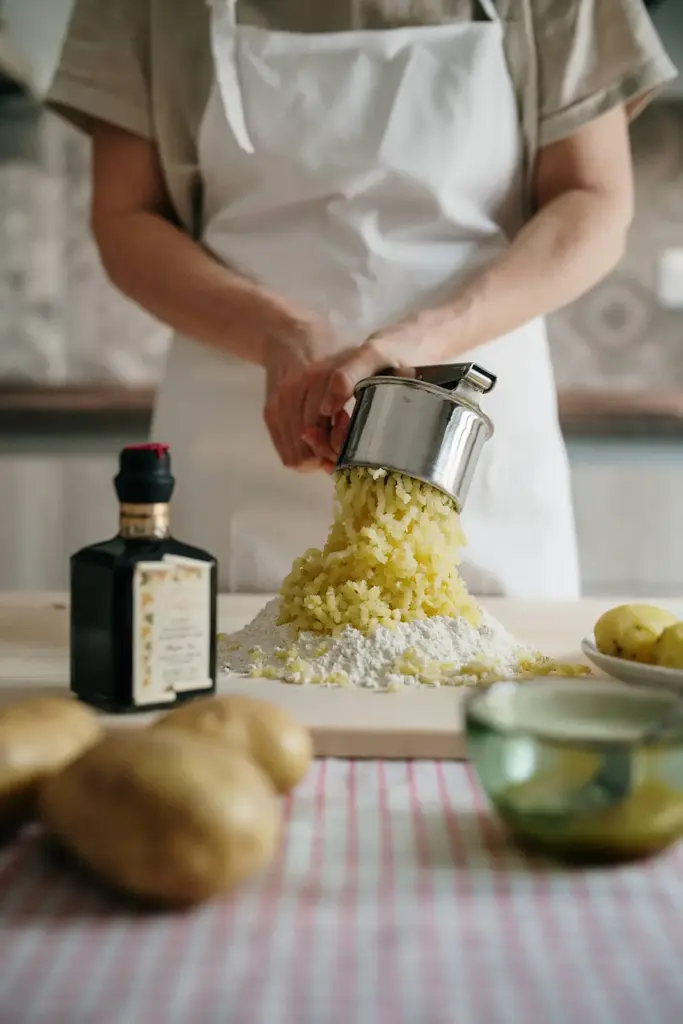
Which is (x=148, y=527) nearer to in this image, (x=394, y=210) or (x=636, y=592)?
(x=394, y=210)

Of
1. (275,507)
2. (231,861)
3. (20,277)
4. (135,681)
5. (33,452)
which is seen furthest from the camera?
(20,277)

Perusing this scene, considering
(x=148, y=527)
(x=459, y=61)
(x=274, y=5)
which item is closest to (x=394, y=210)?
(x=459, y=61)

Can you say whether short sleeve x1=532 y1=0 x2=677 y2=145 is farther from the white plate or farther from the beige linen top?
the white plate

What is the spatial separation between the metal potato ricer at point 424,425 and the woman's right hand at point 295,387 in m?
0.12

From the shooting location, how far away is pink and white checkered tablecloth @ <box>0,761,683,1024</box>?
35 cm

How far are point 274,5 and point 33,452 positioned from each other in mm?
1073

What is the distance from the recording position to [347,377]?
2.96ft

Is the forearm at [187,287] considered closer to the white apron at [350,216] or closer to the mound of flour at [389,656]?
the white apron at [350,216]

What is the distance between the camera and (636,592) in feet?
7.06

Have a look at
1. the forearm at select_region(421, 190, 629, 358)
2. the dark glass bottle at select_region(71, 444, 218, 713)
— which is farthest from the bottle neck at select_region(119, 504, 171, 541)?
the forearm at select_region(421, 190, 629, 358)

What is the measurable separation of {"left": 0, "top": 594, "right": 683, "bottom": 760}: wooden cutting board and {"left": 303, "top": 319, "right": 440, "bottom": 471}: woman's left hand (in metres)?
0.21

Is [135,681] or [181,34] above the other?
[181,34]

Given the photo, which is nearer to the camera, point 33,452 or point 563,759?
point 563,759

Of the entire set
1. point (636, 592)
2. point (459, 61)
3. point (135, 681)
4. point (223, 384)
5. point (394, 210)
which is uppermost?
point (459, 61)
